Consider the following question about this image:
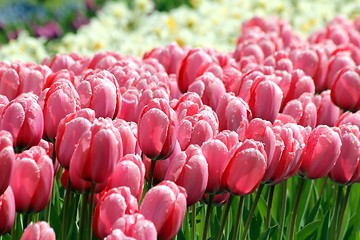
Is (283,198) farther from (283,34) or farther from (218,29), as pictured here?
(218,29)

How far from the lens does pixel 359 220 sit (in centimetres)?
304

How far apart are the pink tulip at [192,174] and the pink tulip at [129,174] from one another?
12 centimetres

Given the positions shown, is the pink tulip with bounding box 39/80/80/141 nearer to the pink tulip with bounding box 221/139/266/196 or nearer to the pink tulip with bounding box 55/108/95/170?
the pink tulip with bounding box 55/108/95/170

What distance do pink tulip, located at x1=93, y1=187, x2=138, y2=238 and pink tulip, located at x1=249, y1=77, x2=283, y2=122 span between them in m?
0.99

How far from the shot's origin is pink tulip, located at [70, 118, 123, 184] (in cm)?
209

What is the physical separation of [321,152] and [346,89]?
83cm

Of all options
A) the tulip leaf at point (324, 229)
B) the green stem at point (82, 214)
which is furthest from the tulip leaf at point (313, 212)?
the green stem at point (82, 214)

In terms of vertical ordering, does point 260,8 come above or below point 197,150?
below

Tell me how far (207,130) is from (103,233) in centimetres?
62

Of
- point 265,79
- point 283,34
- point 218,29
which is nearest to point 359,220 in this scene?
point 265,79

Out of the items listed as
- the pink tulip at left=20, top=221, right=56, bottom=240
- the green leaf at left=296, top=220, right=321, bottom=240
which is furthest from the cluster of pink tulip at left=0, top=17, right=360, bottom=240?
the green leaf at left=296, top=220, right=321, bottom=240

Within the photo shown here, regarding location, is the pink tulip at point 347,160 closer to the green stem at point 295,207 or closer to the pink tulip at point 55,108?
the green stem at point 295,207

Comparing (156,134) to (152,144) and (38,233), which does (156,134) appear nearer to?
(152,144)

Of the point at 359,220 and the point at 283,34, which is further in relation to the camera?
the point at 283,34
